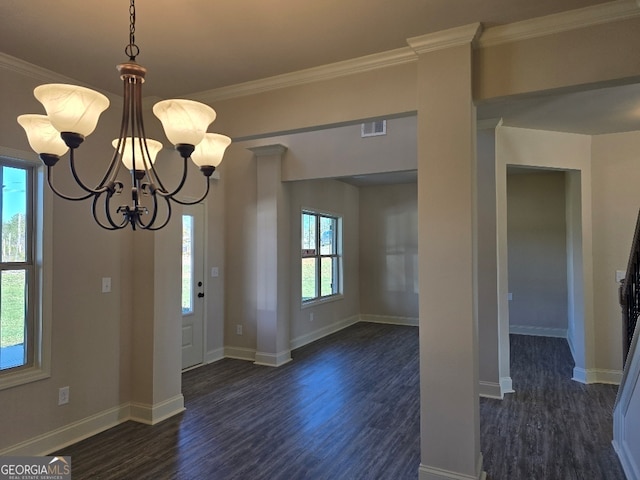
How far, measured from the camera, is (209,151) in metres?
2.01

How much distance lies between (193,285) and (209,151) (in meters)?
3.47

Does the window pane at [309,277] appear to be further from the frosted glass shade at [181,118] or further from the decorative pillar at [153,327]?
the frosted glass shade at [181,118]

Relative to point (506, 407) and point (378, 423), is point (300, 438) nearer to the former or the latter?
point (378, 423)

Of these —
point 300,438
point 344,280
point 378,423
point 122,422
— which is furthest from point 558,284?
point 122,422

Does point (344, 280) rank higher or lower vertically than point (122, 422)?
higher

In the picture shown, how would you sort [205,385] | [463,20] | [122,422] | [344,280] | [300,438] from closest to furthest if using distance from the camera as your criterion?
[463,20] → [300,438] → [122,422] → [205,385] → [344,280]

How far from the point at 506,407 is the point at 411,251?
13.7 feet

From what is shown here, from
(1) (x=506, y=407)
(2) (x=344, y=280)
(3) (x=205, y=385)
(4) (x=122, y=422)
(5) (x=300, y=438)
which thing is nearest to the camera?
(5) (x=300, y=438)

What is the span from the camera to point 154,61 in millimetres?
2727

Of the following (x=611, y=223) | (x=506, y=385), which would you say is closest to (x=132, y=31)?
(x=506, y=385)

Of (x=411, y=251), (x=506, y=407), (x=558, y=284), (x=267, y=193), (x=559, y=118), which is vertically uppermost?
(x=559, y=118)

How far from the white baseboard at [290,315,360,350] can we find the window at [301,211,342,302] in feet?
1.73

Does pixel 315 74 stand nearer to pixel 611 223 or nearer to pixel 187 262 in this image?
pixel 187 262

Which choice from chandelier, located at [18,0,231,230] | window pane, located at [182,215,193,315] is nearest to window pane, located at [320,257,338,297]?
window pane, located at [182,215,193,315]
